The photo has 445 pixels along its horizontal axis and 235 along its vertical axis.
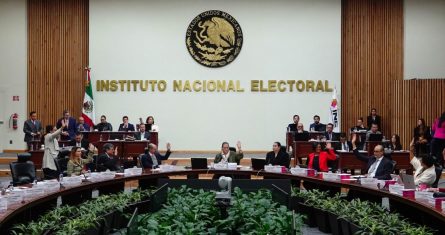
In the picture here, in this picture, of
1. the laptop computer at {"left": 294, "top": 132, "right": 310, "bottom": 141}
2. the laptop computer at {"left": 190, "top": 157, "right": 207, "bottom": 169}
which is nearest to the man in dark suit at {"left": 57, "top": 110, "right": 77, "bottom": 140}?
the laptop computer at {"left": 190, "top": 157, "right": 207, "bottom": 169}

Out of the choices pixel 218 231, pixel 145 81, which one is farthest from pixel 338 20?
pixel 218 231

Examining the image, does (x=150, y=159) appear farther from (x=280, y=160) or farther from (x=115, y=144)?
(x=115, y=144)

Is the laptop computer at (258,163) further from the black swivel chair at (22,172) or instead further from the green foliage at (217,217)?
the black swivel chair at (22,172)

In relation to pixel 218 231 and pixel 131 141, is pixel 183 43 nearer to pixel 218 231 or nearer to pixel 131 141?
pixel 131 141

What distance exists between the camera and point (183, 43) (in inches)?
756

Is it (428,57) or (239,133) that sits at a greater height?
(428,57)

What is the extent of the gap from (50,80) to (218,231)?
12880 millimetres

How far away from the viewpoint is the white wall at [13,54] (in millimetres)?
19094

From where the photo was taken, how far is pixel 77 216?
7.64 metres

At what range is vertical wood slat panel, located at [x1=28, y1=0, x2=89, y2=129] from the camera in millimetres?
19172

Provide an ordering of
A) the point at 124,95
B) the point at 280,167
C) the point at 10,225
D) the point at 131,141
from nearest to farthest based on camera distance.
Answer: the point at 10,225, the point at 280,167, the point at 131,141, the point at 124,95

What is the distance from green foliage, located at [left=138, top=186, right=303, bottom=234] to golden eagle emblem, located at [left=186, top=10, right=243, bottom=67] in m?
10.3

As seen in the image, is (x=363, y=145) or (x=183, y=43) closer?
(x=363, y=145)

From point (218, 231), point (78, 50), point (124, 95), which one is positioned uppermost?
point (78, 50)
